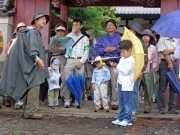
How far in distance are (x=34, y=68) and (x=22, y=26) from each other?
1490mm

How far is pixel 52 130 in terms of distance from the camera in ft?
19.0

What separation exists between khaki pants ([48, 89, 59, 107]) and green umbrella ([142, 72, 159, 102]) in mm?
2011

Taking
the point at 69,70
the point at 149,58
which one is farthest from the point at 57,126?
the point at 149,58

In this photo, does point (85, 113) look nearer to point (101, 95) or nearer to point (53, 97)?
point (101, 95)

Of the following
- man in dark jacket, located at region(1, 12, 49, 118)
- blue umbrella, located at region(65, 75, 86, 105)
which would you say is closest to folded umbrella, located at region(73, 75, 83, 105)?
blue umbrella, located at region(65, 75, 86, 105)

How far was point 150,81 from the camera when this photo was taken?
7.66 metres

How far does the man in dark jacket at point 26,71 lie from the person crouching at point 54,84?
1.15m

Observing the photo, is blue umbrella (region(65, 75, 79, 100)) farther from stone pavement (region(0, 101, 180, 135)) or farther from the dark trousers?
the dark trousers

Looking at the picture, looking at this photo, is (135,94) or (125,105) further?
(135,94)

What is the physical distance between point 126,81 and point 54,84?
236cm

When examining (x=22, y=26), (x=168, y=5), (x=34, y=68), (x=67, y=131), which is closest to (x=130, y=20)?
(x=168, y=5)

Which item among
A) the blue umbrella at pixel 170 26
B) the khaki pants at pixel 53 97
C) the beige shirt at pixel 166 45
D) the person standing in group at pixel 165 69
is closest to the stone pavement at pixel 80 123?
the khaki pants at pixel 53 97

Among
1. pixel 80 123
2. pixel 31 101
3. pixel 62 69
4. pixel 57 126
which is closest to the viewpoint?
pixel 57 126

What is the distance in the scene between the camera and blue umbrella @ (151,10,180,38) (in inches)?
246
